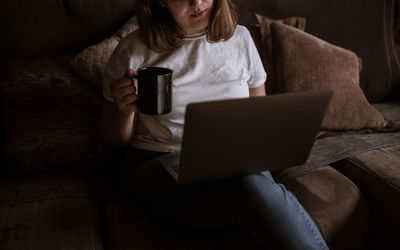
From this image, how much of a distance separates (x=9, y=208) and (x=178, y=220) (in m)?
0.54

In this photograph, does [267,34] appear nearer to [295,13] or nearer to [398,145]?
[295,13]

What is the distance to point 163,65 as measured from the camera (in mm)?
1279

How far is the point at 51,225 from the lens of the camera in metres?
1.15

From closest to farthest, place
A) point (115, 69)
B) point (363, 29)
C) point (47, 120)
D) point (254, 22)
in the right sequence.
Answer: point (115, 69) → point (47, 120) → point (254, 22) → point (363, 29)

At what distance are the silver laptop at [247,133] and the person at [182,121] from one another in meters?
0.09

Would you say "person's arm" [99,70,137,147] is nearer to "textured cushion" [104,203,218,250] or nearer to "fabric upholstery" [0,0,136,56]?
"textured cushion" [104,203,218,250]

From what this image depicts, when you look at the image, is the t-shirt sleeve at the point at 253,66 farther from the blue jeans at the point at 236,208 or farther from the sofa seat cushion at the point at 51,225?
the sofa seat cushion at the point at 51,225

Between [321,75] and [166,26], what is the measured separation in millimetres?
771

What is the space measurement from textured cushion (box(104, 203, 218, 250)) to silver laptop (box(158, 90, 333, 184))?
23cm

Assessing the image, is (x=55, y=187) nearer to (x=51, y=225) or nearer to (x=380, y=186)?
(x=51, y=225)

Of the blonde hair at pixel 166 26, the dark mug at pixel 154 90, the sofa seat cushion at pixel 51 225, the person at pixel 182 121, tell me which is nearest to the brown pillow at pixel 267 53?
the person at pixel 182 121

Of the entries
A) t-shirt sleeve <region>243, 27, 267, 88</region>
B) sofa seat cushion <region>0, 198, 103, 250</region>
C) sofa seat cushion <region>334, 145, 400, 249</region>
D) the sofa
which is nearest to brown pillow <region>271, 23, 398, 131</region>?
the sofa

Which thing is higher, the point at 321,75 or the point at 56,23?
the point at 56,23

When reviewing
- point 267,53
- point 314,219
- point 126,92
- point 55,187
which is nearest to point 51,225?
point 55,187
